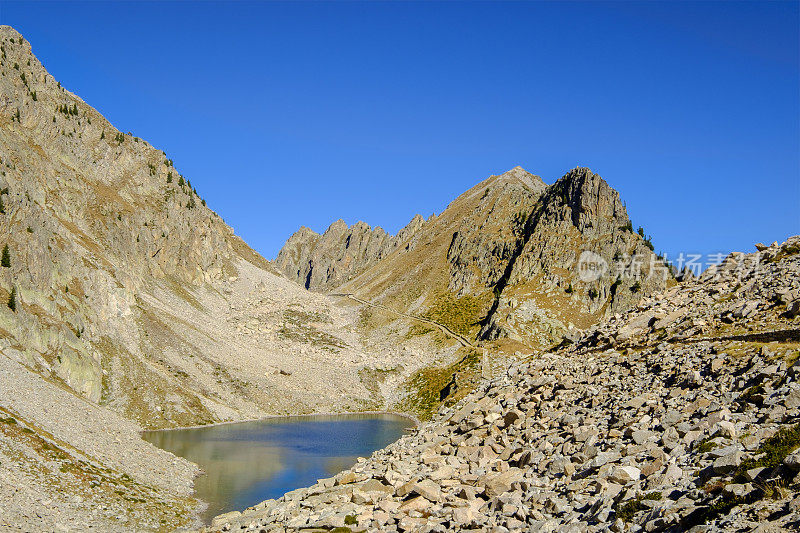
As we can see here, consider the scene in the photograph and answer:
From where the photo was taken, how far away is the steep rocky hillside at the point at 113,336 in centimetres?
5266

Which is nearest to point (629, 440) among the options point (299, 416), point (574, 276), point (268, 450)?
point (268, 450)

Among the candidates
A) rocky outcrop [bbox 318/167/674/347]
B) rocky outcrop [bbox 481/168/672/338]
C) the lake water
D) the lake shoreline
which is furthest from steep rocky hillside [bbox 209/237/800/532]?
rocky outcrop [bbox 481/168/672/338]

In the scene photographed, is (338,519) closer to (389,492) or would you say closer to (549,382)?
(389,492)

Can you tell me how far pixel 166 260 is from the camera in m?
170

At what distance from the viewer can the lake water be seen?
6425cm

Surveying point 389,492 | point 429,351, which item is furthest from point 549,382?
point 429,351

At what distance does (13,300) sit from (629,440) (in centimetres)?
8759

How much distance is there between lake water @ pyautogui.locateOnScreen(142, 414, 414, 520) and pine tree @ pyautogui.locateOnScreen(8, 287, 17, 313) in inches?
1058

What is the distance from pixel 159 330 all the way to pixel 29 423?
70.6m

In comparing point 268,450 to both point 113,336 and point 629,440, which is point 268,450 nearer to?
point 113,336

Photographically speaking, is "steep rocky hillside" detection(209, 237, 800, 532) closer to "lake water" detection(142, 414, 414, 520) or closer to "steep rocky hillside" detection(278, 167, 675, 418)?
"lake water" detection(142, 414, 414, 520)

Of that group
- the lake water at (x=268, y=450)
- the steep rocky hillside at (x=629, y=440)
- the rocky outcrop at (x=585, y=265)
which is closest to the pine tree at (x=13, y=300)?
the lake water at (x=268, y=450)

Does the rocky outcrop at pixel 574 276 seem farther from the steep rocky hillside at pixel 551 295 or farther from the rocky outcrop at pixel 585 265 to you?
the steep rocky hillside at pixel 551 295

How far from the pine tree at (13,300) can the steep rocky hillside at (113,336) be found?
25 centimetres
